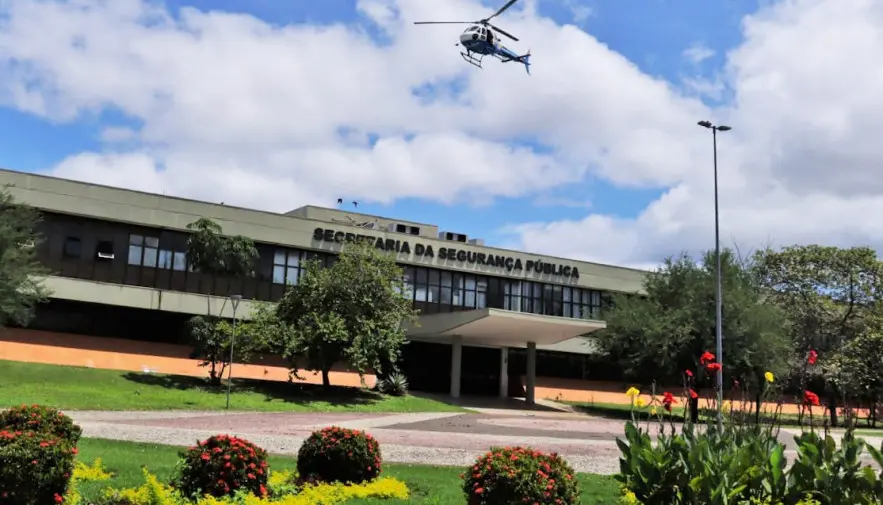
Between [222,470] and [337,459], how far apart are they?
200cm

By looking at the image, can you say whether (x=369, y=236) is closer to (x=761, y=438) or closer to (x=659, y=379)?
(x=659, y=379)

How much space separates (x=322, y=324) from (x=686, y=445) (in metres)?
26.8

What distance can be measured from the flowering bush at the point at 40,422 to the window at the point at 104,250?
101 feet

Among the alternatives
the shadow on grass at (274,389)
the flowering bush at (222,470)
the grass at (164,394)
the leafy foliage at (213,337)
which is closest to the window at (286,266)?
the shadow on grass at (274,389)

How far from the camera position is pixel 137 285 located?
3788cm

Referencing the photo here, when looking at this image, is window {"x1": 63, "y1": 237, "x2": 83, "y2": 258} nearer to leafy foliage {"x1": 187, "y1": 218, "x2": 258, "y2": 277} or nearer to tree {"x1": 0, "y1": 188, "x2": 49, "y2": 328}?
tree {"x1": 0, "y1": 188, "x2": 49, "y2": 328}

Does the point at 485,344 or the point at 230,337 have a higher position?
the point at 485,344

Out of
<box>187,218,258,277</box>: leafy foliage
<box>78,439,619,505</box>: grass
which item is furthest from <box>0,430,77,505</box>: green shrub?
<box>187,218,258,277</box>: leafy foliage

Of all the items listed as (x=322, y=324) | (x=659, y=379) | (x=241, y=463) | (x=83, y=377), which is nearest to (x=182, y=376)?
(x=83, y=377)

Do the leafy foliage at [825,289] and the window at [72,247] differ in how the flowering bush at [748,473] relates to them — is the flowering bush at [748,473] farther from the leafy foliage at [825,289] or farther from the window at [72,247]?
the leafy foliage at [825,289]

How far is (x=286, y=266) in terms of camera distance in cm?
4203

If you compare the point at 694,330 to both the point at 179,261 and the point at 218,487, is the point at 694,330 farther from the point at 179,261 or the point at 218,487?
the point at 218,487

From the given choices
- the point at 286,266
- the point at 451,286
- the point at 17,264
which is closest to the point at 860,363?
the point at 451,286

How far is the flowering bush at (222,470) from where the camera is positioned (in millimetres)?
8227
